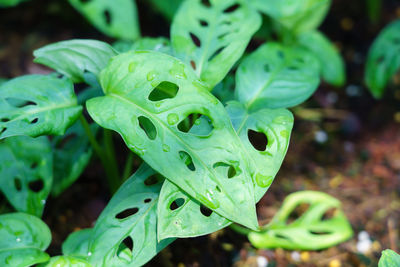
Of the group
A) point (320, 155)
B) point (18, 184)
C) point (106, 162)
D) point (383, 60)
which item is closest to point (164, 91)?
point (106, 162)

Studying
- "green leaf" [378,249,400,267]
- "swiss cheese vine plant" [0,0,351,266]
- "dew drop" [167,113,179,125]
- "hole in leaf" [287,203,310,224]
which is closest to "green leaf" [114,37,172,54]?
"swiss cheese vine plant" [0,0,351,266]

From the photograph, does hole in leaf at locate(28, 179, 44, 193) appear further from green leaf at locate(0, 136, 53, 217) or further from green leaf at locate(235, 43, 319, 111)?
green leaf at locate(235, 43, 319, 111)

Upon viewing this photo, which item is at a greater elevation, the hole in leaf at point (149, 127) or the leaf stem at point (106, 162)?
the hole in leaf at point (149, 127)

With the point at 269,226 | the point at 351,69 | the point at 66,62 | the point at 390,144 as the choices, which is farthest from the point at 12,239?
the point at 351,69

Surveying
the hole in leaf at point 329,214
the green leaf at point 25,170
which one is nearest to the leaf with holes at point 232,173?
the green leaf at point 25,170

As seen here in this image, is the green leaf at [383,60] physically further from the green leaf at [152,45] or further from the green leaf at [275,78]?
the green leaf at [152,45]

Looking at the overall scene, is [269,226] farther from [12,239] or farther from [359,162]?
[12,239]

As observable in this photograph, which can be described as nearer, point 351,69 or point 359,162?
point 359,162
